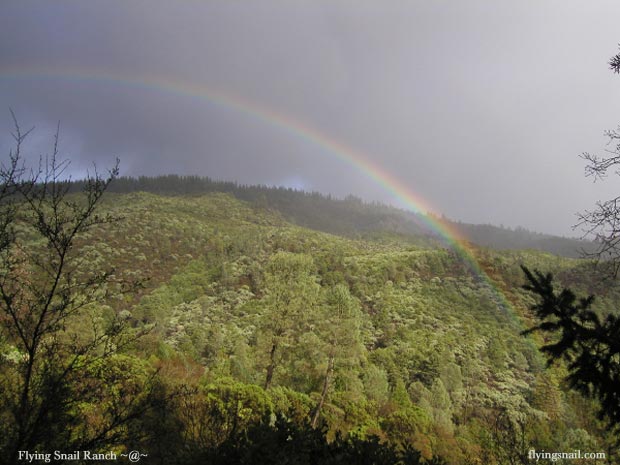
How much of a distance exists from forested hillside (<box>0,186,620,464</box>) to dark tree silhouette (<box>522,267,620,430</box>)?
48cm

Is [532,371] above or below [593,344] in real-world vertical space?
below

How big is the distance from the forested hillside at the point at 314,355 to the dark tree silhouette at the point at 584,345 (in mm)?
478

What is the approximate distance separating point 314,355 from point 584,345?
64.3 feet

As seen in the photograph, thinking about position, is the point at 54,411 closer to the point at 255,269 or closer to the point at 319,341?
the point at 319,341

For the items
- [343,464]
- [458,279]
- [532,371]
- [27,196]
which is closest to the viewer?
[343,464]

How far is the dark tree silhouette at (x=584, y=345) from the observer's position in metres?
4.00

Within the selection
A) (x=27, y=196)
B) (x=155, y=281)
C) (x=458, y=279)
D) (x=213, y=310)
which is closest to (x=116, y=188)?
(x=155, y=281)

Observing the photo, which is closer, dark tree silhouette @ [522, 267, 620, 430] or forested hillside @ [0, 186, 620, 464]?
dark tree silhouette @ [522, 267, 620, 430]

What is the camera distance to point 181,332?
4397cm

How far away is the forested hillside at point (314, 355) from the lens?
5.77m

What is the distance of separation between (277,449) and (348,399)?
21.4 meters

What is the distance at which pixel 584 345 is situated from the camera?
4.14 m

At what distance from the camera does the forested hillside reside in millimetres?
5770

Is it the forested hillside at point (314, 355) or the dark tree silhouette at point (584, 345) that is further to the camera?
the forested hillside at point (314, 355)
